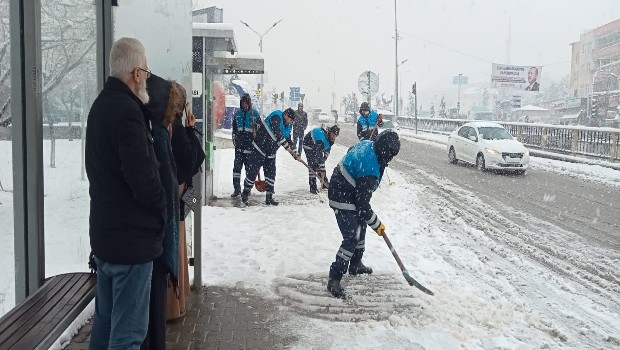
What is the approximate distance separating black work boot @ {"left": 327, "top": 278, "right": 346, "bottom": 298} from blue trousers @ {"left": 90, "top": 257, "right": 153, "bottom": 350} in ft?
8.71

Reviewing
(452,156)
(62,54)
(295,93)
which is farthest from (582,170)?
(295,93)

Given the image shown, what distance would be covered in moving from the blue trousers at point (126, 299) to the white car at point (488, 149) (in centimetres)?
1525

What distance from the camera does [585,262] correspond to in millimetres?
7441

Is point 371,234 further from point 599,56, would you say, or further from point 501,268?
point 599,56

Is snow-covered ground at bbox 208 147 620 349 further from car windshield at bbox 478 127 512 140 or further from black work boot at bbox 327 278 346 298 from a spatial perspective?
car windshield at bbox 478 127 512 140

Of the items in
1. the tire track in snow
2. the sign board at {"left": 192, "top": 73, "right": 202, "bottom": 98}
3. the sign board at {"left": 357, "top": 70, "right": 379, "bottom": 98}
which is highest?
the sign board at {"left": 357, "top": 70, "right": 379, "bottom": 98}

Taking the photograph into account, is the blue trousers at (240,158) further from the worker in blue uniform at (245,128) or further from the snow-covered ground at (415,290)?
the snow-covered ground at (415,290)

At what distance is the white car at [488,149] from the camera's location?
1698 centimetres

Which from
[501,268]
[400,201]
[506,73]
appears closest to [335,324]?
[501,268]

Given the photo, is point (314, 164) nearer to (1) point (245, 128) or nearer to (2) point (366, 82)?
(1) point (245, 128)

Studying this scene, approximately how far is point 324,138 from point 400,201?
81.8 inches

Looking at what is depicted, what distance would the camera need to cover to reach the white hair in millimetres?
3078

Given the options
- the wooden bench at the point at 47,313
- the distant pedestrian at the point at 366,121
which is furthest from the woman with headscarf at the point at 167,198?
the distant pedestrian at the point at 366,121

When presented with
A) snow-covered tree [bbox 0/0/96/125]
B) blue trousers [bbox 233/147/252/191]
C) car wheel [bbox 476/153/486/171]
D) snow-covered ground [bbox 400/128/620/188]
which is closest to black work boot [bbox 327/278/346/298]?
snow-covered tree [bbox 0/0/96/125]
